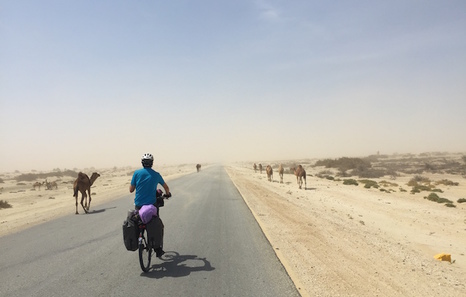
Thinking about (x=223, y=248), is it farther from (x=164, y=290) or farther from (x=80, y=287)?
(x=80, y=287)

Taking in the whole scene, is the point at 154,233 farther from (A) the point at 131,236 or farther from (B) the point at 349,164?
(B) the point at 349,164

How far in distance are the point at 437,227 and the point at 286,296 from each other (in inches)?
450

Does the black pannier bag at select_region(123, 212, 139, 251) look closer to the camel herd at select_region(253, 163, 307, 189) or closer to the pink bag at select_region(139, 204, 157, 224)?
the pink bag at select_region(139, 204, 157, 224)

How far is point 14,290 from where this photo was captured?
17.7 feet

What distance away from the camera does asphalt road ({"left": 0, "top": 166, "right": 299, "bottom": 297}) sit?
527 cm

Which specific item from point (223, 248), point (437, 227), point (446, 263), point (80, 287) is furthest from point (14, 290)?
point (437, 227)

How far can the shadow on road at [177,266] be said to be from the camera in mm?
6059

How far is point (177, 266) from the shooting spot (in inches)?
256

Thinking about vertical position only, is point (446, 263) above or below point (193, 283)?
below

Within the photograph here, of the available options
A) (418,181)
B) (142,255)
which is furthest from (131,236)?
(418,181)

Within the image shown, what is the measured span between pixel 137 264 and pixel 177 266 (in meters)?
0.98

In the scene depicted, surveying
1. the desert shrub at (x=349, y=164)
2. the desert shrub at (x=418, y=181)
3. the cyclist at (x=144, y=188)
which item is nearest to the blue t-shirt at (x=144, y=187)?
the cyclist at (x=144, y=188)

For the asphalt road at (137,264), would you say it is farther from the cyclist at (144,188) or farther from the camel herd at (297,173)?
the camel herd at (297,173)

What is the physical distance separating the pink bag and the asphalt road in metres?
1.11
